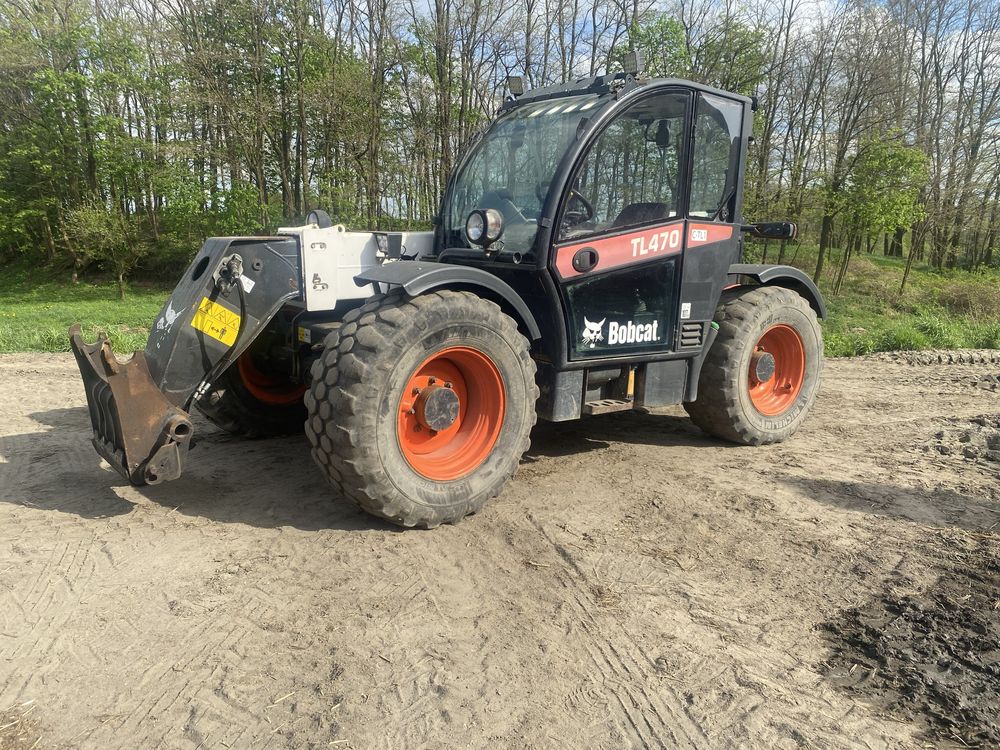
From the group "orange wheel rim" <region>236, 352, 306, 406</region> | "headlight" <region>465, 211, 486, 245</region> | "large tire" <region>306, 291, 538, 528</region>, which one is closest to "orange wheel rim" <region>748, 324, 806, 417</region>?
"large tire" <region>306, 291, 538, 528</region>

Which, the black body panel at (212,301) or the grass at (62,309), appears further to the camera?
the grass at (62,309)

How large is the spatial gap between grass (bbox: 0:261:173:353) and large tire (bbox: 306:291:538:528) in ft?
22.1

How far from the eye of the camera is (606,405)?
15.9 feet

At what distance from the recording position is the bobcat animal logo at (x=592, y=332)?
453cm

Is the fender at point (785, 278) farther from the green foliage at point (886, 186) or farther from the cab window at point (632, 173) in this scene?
the green foliage at point (886, 186)

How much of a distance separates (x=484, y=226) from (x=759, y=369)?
108 inches

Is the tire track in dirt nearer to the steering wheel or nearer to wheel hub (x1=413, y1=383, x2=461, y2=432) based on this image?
wheel hub (x1=413, y1=383, x2=461, y2=432)

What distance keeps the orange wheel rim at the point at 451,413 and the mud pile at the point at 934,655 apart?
2045mm

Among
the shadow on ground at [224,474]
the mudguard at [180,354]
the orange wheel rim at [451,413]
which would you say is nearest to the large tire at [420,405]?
the orange wheel rim at [451,413]

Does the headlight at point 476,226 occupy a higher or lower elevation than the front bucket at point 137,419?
higher

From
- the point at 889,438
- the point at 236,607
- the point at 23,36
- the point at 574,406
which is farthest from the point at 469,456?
the point at 23,36

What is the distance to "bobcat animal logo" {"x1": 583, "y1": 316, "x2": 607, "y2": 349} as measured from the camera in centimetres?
453

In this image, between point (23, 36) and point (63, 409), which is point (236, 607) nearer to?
point (63, 409)

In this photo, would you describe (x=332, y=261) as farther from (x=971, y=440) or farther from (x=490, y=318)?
(x=971, y=440)
